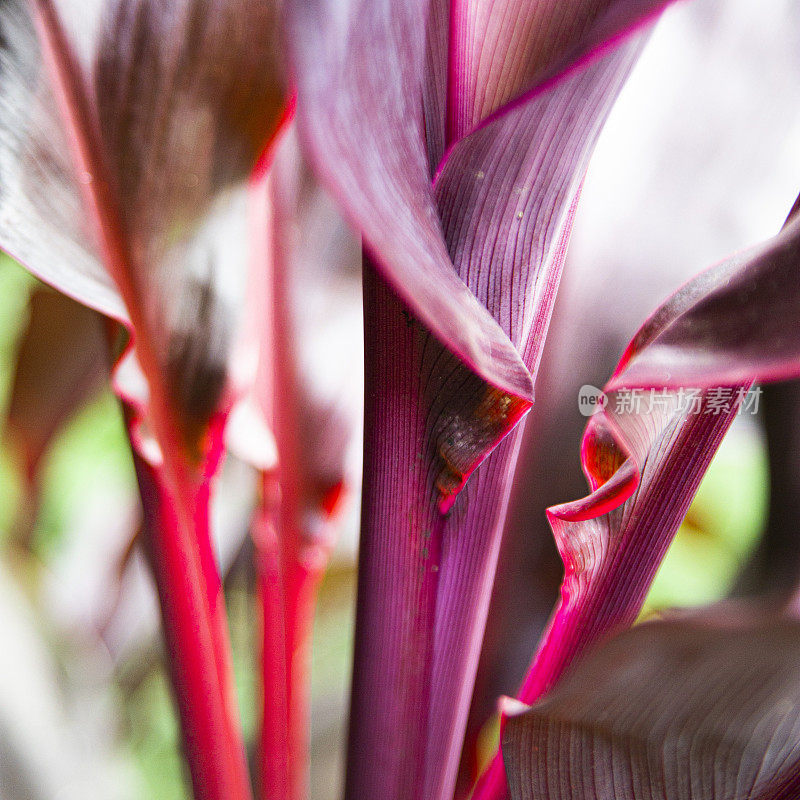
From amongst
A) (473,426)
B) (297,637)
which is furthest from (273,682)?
(473,426)

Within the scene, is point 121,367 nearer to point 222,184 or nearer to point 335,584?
point 222,184

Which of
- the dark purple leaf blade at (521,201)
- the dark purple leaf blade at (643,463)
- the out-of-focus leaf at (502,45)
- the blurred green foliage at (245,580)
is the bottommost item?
the blurred green foliage at (245,580)

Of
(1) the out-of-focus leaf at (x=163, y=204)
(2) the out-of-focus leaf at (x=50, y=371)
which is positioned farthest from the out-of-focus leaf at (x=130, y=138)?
(2) the out-of-focus leaf at (x=50, y=371)

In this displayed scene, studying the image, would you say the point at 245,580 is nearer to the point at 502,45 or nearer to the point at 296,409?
the point at 296,409

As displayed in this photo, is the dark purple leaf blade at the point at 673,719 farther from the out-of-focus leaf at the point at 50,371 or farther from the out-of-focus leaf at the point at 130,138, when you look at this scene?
A: the out-of-focus leaf at the point at 50,371

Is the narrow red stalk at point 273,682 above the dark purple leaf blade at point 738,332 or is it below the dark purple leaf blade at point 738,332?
below

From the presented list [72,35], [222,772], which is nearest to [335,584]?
[222,772]

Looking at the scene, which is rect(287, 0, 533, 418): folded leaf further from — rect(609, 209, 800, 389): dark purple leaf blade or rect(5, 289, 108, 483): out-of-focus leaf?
rect(5, 289, 108, 483): out-of-focus leaf
